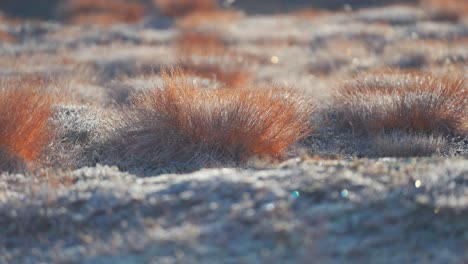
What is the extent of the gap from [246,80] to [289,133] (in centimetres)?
296

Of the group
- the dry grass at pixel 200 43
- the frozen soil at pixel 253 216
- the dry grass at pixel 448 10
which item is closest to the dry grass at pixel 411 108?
the frozen soil at pixel 253 216

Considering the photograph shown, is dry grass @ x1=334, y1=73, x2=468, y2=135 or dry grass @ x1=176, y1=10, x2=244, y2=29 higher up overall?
dry grass @ x1=334, y1=73, x2=468, y2=135

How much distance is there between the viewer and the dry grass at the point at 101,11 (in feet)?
58.2

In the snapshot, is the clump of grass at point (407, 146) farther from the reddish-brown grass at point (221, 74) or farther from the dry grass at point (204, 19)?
the dry grass at point (204, 19)

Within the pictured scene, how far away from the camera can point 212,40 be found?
12031mm

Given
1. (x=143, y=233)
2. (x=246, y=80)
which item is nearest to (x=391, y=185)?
(x=143, y=233)

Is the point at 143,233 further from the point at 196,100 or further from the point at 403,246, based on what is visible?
the point at 196,100

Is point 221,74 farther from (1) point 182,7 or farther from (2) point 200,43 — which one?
(1) point 182,7

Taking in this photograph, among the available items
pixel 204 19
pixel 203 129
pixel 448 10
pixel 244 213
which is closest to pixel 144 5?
pixel 204 19

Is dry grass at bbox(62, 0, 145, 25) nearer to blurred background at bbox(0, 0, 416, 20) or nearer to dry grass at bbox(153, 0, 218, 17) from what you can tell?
blurred background at bbox(0, 0, 416, 20)

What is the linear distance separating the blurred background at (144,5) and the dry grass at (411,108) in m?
14.8

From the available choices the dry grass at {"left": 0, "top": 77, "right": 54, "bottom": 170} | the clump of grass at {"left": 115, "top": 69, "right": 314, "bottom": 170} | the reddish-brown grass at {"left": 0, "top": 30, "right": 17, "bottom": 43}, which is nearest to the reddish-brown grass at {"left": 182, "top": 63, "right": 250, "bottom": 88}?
the clump of grass at {"left": 115, "top": 69, "right": 314, "bottom": 170}

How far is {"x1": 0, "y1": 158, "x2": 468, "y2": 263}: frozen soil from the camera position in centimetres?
302

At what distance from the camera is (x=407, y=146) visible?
495cm
